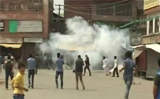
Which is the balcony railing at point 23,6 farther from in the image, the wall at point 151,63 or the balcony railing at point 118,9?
the wall at point 151,63

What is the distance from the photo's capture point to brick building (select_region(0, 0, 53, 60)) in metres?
39.2

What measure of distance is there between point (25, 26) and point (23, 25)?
249mm

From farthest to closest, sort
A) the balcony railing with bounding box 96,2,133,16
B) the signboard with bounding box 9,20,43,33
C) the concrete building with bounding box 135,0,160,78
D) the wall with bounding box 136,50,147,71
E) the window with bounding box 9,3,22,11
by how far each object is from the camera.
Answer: the balcony railing with bounding box 96,2,133,16 < the window with bounding box 9,3,22,11 < the signboard with bounding box 9,20,43,33 < the wall with bounding box 136,50,147,71 < the concrete building with bounding box 135,0,160,78

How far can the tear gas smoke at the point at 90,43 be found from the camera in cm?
3681

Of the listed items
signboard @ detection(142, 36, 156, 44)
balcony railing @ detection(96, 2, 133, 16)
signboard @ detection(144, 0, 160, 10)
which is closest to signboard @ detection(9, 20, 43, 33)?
balcony railing @ detection(96, 2, 133, 16)

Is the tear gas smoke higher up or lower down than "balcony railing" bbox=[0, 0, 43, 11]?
lower down

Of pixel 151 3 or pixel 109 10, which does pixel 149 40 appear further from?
pixel 109 10

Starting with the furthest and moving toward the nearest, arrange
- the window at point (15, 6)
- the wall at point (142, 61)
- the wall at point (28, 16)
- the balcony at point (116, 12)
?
the balcony at point (116, 12)
the window at point (15, 6)
the wall at point (28, 16)
the wall at point (142, 61)

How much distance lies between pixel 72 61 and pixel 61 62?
2146 cm

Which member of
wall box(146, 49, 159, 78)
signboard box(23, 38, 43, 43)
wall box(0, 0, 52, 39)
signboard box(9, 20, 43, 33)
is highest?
wall box(0, 0, 52, 39)

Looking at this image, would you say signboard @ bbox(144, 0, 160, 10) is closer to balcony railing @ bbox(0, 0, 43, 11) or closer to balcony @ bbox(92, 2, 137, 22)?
balcony @ bbox(92, 2, 137, 22)

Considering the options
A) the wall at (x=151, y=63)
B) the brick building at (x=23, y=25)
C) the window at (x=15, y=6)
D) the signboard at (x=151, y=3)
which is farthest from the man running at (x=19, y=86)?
the window at (x=15, y=6)

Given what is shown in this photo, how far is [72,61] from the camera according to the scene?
3753cm

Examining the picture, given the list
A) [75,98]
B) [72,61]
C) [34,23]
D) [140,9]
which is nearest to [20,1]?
[34,23]
